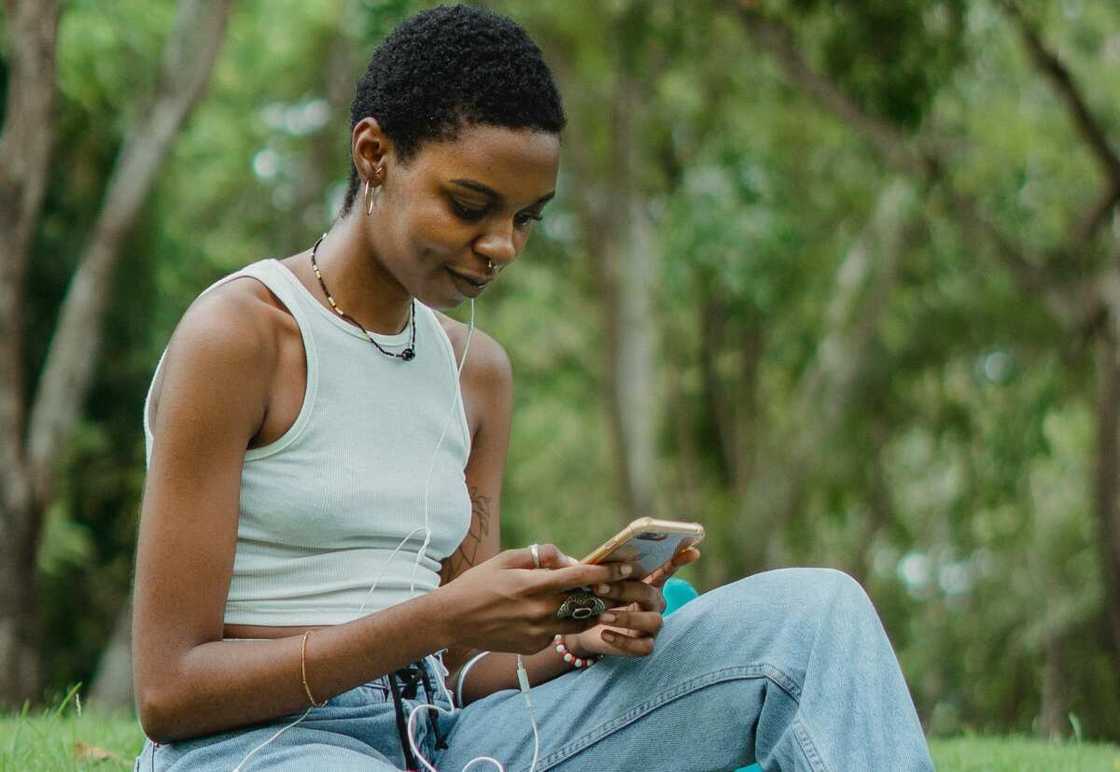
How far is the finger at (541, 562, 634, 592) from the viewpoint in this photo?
2352 mm

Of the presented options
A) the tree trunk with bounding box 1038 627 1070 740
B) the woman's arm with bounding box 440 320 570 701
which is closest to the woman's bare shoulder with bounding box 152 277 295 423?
the woman's arm with bounding box 440 320 570 701

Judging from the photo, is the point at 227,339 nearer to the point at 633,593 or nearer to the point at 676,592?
the point at 633,593

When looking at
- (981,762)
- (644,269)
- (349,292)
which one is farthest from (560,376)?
(349,292)

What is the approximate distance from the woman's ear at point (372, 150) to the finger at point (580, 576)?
2.65ft

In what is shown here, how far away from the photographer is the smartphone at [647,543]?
2.36m

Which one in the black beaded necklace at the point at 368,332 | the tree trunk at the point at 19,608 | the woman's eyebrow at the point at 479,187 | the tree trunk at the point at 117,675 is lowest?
the tree trunk at the point at 117,675

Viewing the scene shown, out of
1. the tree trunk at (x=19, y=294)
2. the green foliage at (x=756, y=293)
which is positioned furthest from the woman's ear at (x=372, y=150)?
the green foliage at (x=756, y=293)

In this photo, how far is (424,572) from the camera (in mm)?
2734

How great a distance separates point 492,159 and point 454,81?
0.16m

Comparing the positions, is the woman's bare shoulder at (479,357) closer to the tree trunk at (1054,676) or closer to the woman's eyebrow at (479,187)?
A: the woman's eyebrow at (479,187)

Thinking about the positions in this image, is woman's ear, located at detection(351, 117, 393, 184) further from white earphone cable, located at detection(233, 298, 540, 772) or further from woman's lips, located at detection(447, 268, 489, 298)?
white earphone cable, located at detection(233, 298, 540, 772)

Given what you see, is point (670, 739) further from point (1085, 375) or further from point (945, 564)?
point (945, 564)

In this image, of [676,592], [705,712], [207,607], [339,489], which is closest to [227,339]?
[339,489]

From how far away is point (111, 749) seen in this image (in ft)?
12.2
